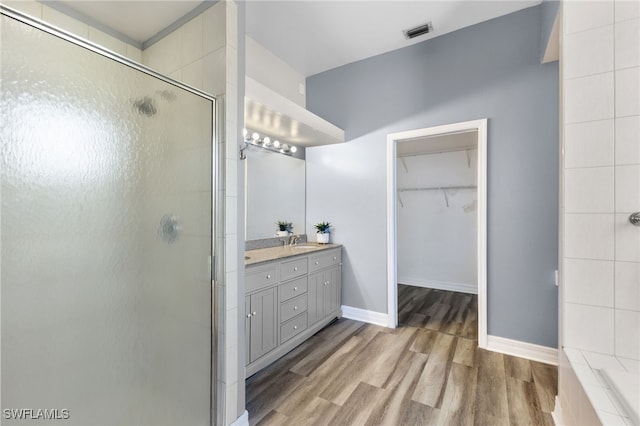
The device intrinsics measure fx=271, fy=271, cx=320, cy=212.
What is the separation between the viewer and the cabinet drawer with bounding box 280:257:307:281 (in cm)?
223

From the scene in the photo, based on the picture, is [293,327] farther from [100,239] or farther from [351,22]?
[351,22]

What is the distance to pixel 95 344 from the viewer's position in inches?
44.3

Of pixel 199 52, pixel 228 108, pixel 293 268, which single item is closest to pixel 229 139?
pixel 228 108

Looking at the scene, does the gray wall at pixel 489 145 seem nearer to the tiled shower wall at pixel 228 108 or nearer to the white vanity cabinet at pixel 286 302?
the white vanity cabinet at pixel 286 302

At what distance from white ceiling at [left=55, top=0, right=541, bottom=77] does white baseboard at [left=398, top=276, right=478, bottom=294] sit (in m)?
3.28

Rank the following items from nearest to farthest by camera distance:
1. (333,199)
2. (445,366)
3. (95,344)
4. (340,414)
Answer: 1. (95,344)
2. (340,414)
3. (445,366)
4. (333,199)

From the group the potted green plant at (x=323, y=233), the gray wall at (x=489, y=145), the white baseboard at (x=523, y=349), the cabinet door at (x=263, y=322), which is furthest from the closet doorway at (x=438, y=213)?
the cabinet door at (x=263, y=322)

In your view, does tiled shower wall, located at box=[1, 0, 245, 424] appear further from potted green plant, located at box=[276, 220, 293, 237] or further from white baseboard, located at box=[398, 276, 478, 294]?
white baseboard, located at box=[398, 276, 478, 294]

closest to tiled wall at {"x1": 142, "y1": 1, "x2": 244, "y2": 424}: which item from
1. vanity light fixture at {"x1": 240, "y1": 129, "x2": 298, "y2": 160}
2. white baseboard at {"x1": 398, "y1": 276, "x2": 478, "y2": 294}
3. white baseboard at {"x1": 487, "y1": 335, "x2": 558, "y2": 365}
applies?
vanity light fixture at {"x1": 240, "y1": 129, "x2": 298, "y2": 160}

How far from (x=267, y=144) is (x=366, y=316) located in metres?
2.12

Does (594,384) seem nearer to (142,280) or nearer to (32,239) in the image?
(142,280)

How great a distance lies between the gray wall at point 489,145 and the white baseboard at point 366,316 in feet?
0.19

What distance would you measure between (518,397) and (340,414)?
1.15 meters

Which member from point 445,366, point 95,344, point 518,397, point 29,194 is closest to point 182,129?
point 29,194
